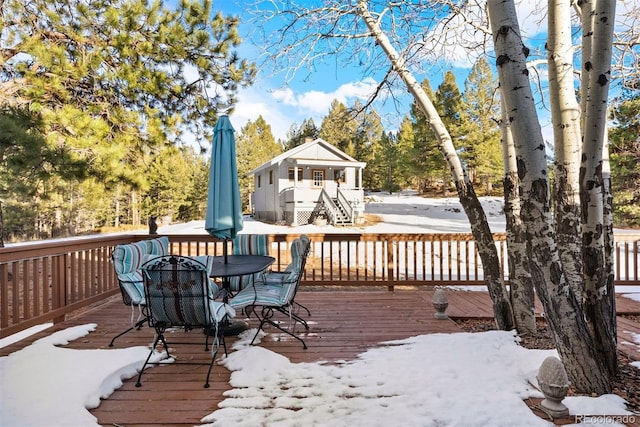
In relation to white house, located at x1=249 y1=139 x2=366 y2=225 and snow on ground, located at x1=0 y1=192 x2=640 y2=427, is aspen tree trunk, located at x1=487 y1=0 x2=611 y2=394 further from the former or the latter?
white house, located at x1=249 y1=139 x2=366 y2=225

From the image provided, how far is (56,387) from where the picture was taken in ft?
7.87

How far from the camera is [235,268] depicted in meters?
3.42

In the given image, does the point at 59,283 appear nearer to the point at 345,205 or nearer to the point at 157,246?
the point at 157,246

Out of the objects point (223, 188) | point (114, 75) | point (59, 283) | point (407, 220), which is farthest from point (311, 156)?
point (59, 283)

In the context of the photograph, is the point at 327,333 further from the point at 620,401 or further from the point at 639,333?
the point at 639,333

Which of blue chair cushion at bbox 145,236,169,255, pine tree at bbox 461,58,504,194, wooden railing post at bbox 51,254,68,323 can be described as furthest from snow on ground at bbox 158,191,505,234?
wooden railing post at bbox 51,254,68,323

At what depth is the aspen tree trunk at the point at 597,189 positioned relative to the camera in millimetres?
2316

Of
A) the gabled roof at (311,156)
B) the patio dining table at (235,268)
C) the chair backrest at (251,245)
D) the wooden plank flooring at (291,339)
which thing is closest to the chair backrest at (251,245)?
the chair backrest at (251,245)

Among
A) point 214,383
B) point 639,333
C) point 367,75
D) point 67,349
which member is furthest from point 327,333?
point 367,75

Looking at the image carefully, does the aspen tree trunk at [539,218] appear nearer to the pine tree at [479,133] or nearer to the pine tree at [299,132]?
the pine tree at [479,133]

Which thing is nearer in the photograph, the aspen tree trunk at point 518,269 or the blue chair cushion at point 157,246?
the aspen tree trunk at point 518,269

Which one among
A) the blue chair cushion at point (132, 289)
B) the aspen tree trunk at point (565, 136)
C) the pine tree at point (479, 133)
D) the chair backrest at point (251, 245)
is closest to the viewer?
the aspen tree trunk at point (565, 136)

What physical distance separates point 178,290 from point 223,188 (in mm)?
1331

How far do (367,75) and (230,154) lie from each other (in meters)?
2.56
